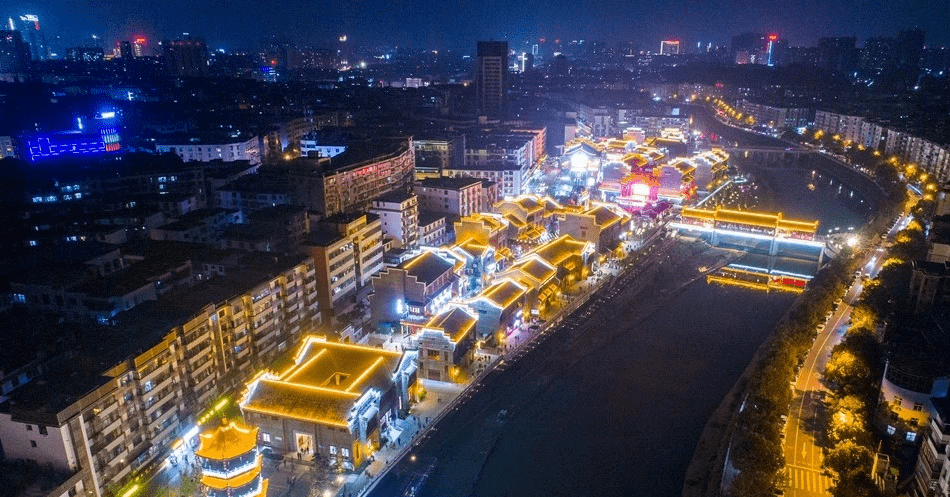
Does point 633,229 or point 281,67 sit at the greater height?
point 281,67

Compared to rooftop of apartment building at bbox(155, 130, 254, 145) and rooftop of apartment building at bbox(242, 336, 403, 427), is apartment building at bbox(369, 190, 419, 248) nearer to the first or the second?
rooftop of apartment building at bbox(242, 336, 403, 427)

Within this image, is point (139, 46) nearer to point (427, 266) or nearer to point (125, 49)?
point (125, 49)

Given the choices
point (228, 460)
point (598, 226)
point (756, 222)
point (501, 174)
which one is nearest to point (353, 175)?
point (501, 174)

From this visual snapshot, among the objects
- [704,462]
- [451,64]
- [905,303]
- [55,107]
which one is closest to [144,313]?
[704,462]

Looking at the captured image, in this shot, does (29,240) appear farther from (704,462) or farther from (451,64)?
(451,64)

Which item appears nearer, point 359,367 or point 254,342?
point 359,367

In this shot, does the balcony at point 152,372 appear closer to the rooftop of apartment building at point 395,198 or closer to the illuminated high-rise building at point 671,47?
the rooftop of apartment building at point 395,198
